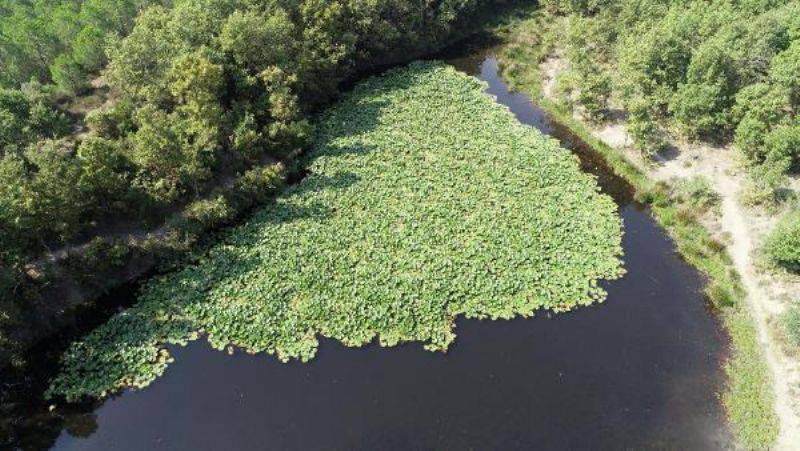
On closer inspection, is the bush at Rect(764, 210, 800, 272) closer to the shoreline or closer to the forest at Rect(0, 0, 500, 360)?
the shoreline

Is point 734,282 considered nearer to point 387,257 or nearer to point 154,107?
point 387,257

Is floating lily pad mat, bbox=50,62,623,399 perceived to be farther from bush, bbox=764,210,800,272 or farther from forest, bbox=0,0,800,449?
bush, bbox=764,210,800,272

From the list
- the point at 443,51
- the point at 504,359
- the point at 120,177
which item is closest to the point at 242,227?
the point at 120,177

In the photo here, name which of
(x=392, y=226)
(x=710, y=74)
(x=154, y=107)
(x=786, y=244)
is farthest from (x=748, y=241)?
(x=154, y=107)

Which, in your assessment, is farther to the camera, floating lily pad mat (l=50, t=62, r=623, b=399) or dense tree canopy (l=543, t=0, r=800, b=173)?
dense tree canopy (l=543, t=0, r=800, b=173)

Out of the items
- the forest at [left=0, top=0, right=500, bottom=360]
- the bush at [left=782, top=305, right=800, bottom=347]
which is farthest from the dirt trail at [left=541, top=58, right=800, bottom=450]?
the forest at [left=0, top=0, right=500, bottom=360]

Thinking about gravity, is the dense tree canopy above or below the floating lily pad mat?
above

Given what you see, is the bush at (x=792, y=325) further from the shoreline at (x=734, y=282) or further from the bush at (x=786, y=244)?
the bush at (x=786, y=244)
